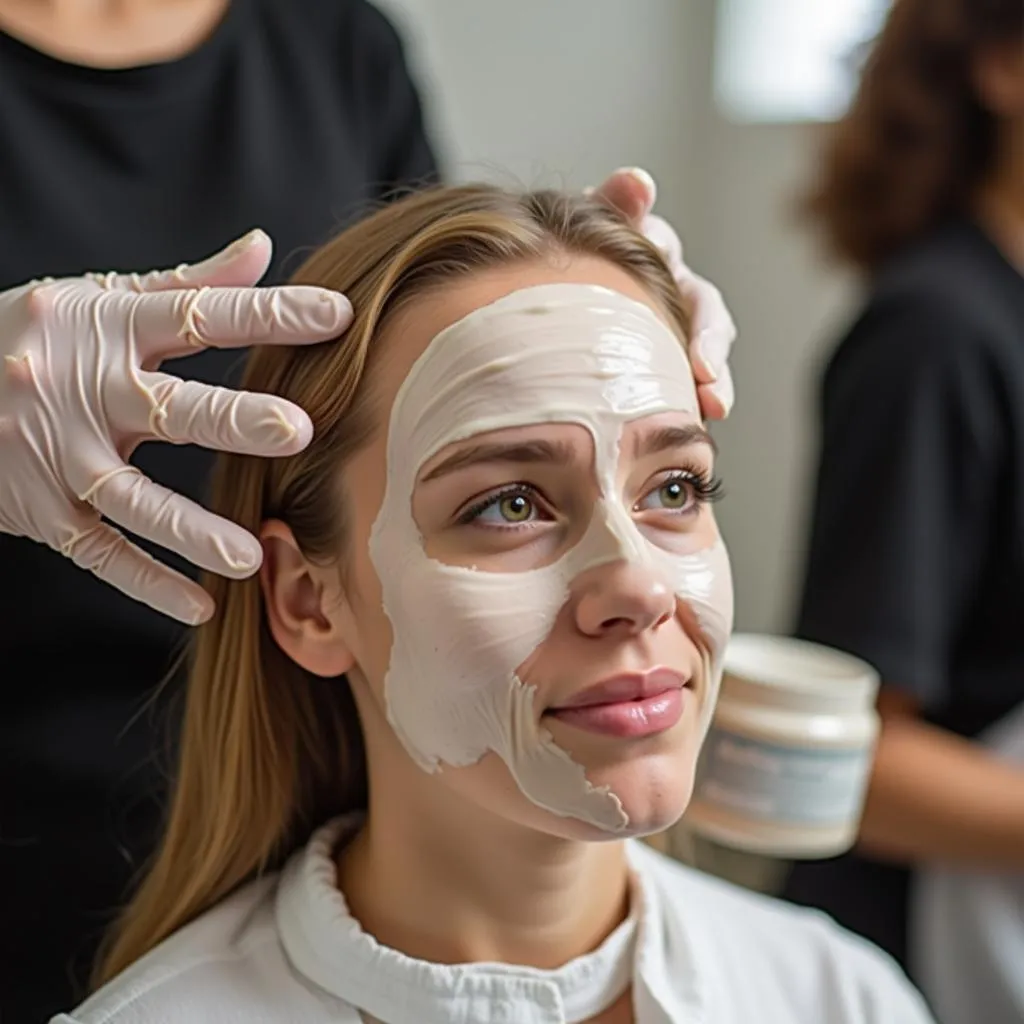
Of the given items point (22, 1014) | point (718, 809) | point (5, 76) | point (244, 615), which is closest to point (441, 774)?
point (244, 615)

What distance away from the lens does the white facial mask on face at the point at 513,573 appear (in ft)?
2.38

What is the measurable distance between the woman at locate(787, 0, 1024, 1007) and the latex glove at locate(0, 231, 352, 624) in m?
0.60

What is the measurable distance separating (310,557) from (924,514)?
59 cm

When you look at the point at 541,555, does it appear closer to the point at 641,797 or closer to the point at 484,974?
the point at 641,797

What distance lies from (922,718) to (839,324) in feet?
2.47

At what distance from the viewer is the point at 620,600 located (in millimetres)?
710

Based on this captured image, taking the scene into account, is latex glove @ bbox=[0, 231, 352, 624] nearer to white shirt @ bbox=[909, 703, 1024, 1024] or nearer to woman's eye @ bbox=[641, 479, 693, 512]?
woman's eye @ bbox=[641, 479, 693, 512]

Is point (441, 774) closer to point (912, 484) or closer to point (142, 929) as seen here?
point (142, 929)

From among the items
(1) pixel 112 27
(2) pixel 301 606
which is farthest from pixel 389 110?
(2) pixel 301 606

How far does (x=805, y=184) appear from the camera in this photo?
161 cm

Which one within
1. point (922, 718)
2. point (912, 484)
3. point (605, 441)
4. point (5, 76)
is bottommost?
point (922, 718)

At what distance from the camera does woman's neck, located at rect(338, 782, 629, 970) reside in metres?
0.81

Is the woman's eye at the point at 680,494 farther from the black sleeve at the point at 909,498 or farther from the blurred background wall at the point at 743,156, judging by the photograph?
the blurred background wall at the point at 743,156

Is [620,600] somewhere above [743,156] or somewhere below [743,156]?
above
